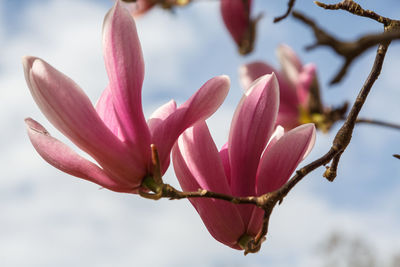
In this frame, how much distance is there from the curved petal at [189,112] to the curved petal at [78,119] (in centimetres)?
3

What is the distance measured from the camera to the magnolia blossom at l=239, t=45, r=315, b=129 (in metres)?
1.43

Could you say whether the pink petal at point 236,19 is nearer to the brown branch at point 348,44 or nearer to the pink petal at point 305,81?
the pink petal at point 305,81

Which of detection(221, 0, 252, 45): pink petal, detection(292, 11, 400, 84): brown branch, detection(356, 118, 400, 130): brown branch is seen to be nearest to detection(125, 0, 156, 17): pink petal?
detection(221, 0, 252, 45): pink petal

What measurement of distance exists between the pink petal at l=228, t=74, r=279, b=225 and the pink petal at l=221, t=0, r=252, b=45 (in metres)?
0.90

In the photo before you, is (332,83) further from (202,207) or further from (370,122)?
(370,122)

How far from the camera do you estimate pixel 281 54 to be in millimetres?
1554

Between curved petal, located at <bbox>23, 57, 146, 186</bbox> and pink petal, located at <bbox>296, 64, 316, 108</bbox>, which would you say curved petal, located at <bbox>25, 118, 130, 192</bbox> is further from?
pink petal, located at <bbox>296, 64, 316, 108</bbox>

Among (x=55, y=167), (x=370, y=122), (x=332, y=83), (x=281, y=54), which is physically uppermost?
(x=332, y=83)

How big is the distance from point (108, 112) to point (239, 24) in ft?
3.09

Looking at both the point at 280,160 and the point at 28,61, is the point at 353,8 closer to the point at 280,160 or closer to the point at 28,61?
the point at 280,160

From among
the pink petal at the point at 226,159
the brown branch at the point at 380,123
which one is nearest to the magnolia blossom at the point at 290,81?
the brown branch at the point at 380,123

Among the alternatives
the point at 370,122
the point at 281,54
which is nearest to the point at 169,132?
the point at 370,122

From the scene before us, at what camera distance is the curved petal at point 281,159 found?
0.63 meters

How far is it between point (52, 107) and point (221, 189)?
0.21 metres
